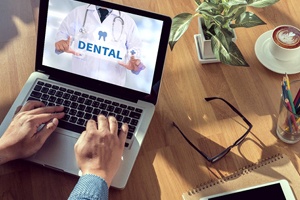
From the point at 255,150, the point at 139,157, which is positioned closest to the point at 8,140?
the point at 139,157

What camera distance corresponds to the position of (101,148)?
0.93 meters

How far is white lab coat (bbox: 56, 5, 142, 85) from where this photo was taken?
3.13ft

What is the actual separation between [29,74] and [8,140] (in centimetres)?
21

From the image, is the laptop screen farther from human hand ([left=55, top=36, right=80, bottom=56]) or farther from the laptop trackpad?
the laptop trackpad

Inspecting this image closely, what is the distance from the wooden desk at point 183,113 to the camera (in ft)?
3.06

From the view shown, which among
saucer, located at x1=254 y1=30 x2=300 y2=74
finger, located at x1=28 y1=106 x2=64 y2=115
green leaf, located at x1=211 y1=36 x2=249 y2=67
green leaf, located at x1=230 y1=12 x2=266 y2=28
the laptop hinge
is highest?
green leaf, located at x1=230 y1=12 x2=266 y2=28

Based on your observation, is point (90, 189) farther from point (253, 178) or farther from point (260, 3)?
point (260, 3)

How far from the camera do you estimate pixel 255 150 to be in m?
0.96

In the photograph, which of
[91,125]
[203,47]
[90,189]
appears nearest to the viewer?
[90,189]

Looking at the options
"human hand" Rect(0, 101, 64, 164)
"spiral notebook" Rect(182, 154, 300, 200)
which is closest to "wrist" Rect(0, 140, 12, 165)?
"human hand" Rect(0, 101, 64, 164)

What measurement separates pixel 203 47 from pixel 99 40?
0.82 ft

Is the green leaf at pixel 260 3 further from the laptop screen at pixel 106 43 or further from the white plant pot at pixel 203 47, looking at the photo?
the laptop screen at pixel 106 43

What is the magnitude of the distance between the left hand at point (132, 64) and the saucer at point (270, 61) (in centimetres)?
31

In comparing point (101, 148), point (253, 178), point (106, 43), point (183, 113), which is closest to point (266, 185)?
point (253, 178)
